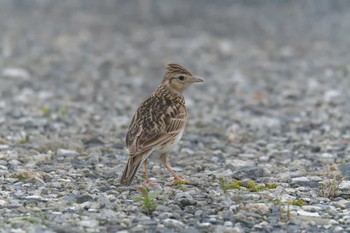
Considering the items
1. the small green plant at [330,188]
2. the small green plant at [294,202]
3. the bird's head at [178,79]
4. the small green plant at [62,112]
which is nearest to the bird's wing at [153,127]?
the bird's head at [178,79]

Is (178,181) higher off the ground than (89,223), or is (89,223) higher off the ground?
(178,181)

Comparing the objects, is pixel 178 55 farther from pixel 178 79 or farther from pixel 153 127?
pixel 153 127

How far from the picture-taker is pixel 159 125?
34.2 feet

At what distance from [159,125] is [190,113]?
716 centimetres

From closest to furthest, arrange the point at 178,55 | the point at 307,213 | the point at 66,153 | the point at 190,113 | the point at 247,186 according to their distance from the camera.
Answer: the point at 307,213
the point at 247,186
the point at 66,153
the point at 190,113
the point at 178,55

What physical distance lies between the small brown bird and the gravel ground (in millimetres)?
406

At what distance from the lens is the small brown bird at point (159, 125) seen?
32.7 ft

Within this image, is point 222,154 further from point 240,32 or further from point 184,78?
point 240,32

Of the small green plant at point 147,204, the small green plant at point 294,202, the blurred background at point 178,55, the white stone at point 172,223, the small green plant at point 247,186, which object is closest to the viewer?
the white stone at point 172,223

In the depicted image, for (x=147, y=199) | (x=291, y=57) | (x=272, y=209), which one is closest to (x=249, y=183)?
(x=272, y=209)

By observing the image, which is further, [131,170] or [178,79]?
[178,79]

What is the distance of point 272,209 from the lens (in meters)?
9.09

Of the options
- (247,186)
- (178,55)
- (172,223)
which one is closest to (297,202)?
(247,186)

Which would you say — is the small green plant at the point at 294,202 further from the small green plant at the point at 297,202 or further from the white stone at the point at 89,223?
the white stone at the point at 89,223
